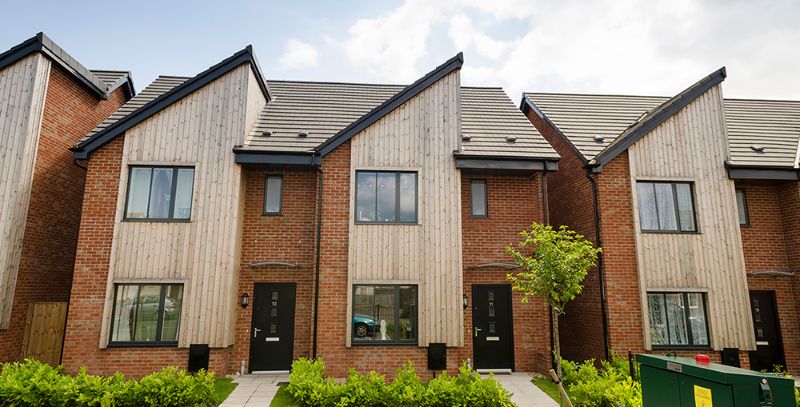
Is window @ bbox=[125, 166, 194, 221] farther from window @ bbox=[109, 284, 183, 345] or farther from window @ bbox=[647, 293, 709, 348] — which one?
window @ bbox=[647, 293, 709, 348]

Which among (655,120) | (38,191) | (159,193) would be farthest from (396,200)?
(38,191)

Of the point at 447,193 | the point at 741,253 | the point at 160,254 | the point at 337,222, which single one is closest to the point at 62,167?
the point at 160,254

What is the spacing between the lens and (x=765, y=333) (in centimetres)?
1077

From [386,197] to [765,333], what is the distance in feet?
35.1

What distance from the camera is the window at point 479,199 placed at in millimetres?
11039

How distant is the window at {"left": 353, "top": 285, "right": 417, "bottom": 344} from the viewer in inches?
385

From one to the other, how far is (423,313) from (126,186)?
7.90 metres

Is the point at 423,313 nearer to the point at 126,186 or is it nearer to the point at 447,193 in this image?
the point at 447,193

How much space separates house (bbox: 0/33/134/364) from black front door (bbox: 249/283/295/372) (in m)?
4.35

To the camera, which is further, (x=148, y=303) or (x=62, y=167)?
(x=62, y=167)

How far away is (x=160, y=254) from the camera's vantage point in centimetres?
962

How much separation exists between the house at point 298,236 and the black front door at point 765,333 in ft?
19.0

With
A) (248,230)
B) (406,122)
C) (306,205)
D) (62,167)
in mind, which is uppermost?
(406,122)

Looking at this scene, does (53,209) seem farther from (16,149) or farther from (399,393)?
(399,393)
